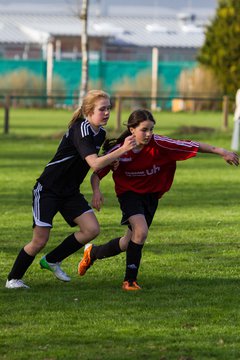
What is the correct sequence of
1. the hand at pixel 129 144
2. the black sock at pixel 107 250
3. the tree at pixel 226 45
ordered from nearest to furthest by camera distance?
the hand at pixel 129 144
the black sock at pixel 107 250
the tree at pixel 226 45

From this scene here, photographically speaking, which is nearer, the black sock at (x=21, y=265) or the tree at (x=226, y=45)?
the black sock at (x=21, y=265)

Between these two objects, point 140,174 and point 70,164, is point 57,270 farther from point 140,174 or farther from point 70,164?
point 140,174

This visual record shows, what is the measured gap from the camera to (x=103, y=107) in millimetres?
8930

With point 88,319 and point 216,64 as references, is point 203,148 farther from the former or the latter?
point 216,64

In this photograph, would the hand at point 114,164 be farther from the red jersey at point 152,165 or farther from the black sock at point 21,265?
the black sock at point 21,265

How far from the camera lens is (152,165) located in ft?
30.3

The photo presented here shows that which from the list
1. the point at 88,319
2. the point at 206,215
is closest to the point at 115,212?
the point at 206,215

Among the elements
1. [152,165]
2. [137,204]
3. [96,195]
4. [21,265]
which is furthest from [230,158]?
[21,265]

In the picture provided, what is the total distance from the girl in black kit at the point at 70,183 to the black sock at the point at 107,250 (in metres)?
0.43

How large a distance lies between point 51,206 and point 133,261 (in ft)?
2.58

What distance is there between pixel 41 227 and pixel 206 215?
568cm

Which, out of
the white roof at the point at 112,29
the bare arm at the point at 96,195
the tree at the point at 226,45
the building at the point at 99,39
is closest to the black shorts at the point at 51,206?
the bare arm at the point at 96,195

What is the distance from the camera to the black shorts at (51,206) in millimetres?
9172

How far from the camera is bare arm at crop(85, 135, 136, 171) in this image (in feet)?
28.5
